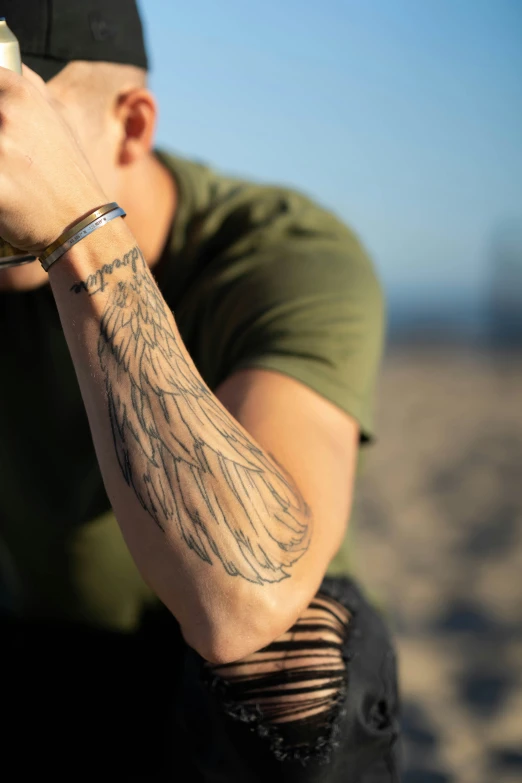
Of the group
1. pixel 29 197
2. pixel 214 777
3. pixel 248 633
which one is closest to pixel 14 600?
pixel 214 777

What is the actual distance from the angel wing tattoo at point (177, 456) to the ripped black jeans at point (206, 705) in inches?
8.8

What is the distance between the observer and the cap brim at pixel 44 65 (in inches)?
58.2

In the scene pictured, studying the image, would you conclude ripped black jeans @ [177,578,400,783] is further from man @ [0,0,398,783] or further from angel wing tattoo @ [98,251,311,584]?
angel wing tattoo @ [98,251,311,584]

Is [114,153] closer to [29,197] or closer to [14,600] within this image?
[29,197]

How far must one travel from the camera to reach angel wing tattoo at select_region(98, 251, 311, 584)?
1150 mm

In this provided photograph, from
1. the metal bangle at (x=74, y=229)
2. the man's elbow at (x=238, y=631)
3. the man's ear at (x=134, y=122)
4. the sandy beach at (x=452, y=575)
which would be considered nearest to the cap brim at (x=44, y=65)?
the man's ear at (x=134, y=122)

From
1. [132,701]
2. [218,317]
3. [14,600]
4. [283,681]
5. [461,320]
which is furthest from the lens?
[461,320]

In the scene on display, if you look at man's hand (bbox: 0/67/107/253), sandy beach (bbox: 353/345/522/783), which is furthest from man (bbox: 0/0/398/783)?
sandy beach (bbox: 353/345/522/783)

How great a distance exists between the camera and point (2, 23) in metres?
1.14

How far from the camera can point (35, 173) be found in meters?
1.09

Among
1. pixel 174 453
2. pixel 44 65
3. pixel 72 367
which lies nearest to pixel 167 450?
pixel 174 453

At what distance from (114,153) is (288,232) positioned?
0.39 m

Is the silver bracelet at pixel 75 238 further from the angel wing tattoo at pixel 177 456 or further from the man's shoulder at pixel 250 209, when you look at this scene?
the man's shoulder at pixel 250 209

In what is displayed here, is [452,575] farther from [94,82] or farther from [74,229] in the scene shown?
[74,229]
